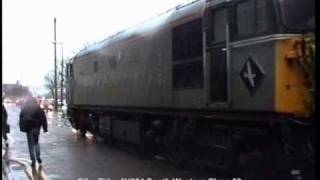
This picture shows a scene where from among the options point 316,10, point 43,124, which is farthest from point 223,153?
point 43,124

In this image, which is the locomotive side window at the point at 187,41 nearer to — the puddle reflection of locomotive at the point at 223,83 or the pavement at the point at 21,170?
the puddle reflection of locomotive at the point at 223,83

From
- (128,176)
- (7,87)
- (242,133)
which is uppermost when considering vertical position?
(7,87)

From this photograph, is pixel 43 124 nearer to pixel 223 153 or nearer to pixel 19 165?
pixel 19 165

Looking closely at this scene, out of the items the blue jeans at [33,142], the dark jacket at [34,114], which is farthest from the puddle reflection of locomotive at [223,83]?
the blue jeans at [33,142]

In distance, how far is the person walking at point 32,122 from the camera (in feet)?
48.6

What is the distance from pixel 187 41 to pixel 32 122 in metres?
4.18

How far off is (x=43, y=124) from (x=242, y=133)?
5686 mm

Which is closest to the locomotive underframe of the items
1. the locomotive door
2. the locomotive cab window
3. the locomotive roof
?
the locomotive door

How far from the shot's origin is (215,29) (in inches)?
471

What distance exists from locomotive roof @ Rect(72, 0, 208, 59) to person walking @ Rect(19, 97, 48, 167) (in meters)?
3.38

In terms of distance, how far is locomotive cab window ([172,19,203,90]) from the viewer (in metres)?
12.7

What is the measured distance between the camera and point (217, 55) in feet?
38.8

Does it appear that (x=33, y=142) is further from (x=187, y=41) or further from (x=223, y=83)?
(x=223, y=83)

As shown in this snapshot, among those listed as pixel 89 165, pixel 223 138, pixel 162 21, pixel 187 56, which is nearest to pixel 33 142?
pixel 89 165
